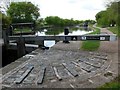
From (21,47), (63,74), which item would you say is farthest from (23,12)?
(63,74)

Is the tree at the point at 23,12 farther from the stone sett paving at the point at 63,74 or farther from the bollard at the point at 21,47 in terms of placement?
the stone sett paving at the point at 63,74

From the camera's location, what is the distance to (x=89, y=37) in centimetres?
1831

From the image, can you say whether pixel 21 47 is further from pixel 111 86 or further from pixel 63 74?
pixel 111 86

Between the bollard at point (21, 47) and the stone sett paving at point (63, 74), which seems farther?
the bollard at point (21, 47)

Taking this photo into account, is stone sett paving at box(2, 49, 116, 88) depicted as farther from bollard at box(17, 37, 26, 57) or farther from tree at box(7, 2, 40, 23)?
tree at box(7, 2, 40, 23)

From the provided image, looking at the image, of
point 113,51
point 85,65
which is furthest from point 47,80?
point 113,51

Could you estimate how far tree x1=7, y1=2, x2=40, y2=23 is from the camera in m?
57.1

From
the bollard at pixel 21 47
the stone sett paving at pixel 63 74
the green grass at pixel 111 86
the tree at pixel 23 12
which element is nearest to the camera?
the green grass at pixel 111 86

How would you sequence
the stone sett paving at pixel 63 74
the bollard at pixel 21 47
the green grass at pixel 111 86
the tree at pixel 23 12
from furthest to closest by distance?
the tree at pixel 23 12 → the bollard at pixel 21 47 → the stone sett paving at pixel 63 74 → the green grass at pixel 111 86

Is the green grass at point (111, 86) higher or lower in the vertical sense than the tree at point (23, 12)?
lower

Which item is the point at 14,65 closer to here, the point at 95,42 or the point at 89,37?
the point at 89,37

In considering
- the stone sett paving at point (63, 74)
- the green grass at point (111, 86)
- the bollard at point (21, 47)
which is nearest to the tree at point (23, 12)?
the bollard at point (21, 47)

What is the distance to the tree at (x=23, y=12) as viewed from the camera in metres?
57.1

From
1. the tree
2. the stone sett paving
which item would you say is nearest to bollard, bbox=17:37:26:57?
the stone sett paving
